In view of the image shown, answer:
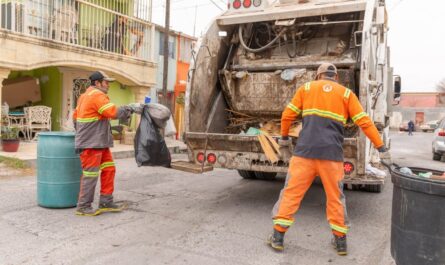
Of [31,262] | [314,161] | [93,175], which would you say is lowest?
[31,262]

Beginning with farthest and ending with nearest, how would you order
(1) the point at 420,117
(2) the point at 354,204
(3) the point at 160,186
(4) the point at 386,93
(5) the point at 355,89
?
1. (1) the point at 420,117
2. (4) the point at 386,93
3. (3) the point at 160,186
4. (2) the point at 354,204
5. (5) the point at 355,89

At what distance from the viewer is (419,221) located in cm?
283

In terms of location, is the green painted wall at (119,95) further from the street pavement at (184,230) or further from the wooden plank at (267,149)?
the wooden plank at (267,149)

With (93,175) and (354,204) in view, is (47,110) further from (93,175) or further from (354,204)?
(354,204)

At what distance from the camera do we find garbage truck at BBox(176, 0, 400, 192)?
193 inches

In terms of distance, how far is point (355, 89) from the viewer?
532cm

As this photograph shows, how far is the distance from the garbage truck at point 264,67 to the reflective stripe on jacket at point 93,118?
1.02m

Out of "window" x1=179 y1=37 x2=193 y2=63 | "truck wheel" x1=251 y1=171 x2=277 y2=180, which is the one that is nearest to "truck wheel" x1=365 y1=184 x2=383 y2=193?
"truck wheel" x1=251 y1=171 x2=277 y2=180

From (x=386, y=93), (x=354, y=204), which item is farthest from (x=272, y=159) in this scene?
(x=386, y=93)

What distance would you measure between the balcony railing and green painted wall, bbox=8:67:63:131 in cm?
158

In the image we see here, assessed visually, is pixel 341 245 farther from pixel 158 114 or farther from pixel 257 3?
pixel 257 3

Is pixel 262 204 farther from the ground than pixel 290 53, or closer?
closer

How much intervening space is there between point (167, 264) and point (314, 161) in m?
1.49

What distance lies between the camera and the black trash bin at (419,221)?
2.75 meters
